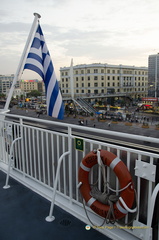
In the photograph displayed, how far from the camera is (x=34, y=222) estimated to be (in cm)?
207

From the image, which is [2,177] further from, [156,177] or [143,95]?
[143,95]

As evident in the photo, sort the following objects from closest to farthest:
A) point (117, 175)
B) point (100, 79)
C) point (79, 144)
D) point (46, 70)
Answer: point (117, 175) < point (79, 144) < point (46, 70) < point (100, 79)

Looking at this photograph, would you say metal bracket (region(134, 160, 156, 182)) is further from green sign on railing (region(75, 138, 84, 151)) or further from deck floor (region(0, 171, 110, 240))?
deck floor (region(0, 171, 110, 240))

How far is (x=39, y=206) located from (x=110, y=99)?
6040 cm

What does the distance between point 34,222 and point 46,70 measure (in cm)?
241

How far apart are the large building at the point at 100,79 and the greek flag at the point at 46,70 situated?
5460cm

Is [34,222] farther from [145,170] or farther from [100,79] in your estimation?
[100,79]

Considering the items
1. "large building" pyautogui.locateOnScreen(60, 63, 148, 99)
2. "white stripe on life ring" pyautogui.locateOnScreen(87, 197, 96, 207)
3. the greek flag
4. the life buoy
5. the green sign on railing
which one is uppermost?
"large building" pyautogui.locateOnScreen(60, 63, 148, 99)

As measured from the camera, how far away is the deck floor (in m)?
1.87

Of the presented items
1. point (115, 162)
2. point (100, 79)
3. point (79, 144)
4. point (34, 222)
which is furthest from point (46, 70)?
point (100, 79)

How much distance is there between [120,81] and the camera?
6831cm

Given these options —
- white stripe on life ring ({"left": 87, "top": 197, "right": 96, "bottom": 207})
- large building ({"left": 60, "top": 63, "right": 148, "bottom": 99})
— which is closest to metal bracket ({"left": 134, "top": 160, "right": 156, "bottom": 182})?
white stripe on life ring ({"left": 87, "top": 197, "right": 96, "bottom": 207})

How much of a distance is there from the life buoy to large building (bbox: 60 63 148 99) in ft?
185

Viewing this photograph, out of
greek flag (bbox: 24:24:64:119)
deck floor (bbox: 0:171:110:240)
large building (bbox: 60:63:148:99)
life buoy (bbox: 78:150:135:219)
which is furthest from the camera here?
large building (bbox: 60:63:148:99)
